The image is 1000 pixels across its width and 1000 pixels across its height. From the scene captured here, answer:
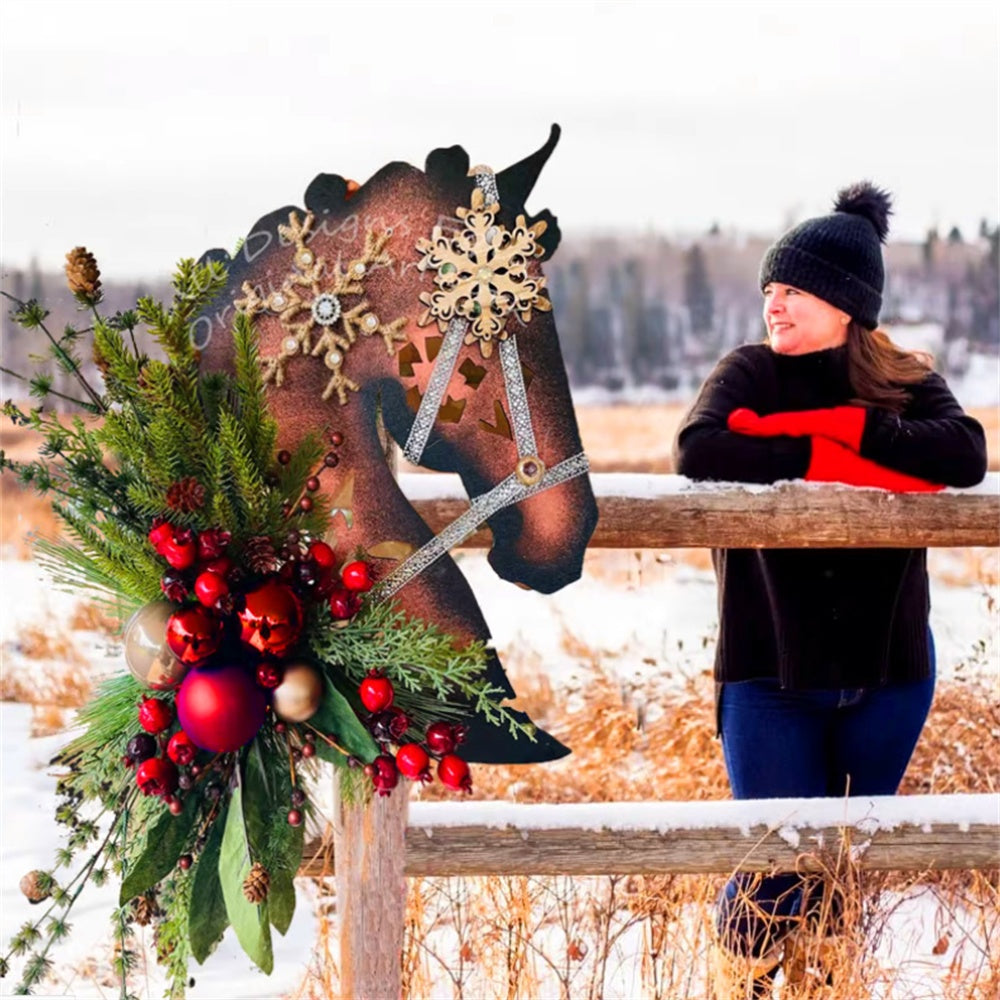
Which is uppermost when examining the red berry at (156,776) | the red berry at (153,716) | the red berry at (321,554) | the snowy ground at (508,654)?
the red berry at (321,554)

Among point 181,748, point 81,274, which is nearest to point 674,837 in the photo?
point 181,748

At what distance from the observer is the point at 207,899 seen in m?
2.11

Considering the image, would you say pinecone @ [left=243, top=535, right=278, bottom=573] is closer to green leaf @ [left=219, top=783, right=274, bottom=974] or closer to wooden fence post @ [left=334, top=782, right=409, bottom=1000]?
green leaf @ [left=219, top=783, right=274, bottom=974]

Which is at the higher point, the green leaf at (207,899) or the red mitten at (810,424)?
the red mitten at (810,424)

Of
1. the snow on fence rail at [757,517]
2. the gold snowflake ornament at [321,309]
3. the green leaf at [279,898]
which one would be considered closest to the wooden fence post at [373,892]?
the green leaf at [279,898]

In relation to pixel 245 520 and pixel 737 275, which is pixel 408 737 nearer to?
pixel 245 520

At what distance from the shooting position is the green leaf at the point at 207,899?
2.10 metres

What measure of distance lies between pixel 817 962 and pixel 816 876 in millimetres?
177

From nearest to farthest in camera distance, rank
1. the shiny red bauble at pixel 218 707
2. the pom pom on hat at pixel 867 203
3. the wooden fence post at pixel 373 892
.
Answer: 1. the shiny red bauble at pixel 218 707
2. the wooden fence post at pixel 373 892
3. the pom pom on hat at pixel 867 203

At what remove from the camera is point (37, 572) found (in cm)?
658

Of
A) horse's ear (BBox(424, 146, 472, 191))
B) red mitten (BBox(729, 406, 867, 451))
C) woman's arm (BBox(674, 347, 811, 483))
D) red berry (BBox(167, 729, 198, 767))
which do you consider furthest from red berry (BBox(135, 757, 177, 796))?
red mitten (BBox(729, 406, 867, 451))

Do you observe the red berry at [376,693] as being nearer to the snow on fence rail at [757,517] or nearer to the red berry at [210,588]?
the red berry at [210,588]

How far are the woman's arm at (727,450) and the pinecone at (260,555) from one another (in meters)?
0.92

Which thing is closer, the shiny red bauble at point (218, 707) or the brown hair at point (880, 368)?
the shiny red bauble at point (218, 707)
